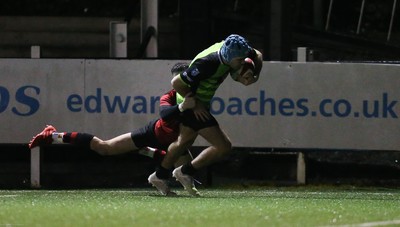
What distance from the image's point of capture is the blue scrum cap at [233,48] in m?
15.0

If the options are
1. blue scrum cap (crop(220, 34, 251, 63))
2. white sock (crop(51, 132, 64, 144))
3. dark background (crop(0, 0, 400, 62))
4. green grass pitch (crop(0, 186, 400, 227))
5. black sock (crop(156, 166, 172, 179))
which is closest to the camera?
green grass pitch (crop(0, 186, 400, 227))

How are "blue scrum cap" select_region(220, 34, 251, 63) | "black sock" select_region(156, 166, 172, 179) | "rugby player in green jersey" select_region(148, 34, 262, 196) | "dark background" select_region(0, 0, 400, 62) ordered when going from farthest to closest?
"dark background" select_region(0, 0, 400, 62) < "black sock" select_region(156, 166, 172, 179) < "rugby player in green jersey" select_region(148, 34, 262, 196) < "blue scrum cap" select_region(220, 34, 251, 63)

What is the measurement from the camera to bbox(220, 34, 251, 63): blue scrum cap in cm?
1498

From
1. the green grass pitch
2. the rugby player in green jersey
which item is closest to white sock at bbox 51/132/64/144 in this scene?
the green grass pitch

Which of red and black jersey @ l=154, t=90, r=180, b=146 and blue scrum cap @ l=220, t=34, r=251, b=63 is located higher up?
blue scrum cap @ l=220, t=34, r=251, b=63

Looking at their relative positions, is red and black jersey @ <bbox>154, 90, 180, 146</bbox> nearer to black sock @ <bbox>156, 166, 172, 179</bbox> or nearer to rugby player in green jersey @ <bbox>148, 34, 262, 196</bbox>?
rugby player in green jersey @ <bbox>148, 34, 262, 196</bbox>

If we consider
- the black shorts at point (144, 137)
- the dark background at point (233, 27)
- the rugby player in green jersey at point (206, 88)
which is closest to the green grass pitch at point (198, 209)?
the rugby player in green jersey at point (206, 88)

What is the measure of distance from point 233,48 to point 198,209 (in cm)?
227

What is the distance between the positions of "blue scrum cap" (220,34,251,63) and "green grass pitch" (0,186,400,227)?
1477 millimetres

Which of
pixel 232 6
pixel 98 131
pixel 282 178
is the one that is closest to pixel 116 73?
pixel 98 131

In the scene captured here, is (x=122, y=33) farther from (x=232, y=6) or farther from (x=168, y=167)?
(x=232, y=6)

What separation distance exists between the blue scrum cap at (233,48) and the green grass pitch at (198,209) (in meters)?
1.48

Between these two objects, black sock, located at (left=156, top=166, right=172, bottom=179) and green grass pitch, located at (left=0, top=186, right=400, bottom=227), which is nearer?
green grass pitch, located at (left=0, top=186, right=400, bottom=227)

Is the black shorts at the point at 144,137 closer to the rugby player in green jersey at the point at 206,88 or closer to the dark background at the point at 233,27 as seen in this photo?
the rugby player in green jersey at the point at 206,88
